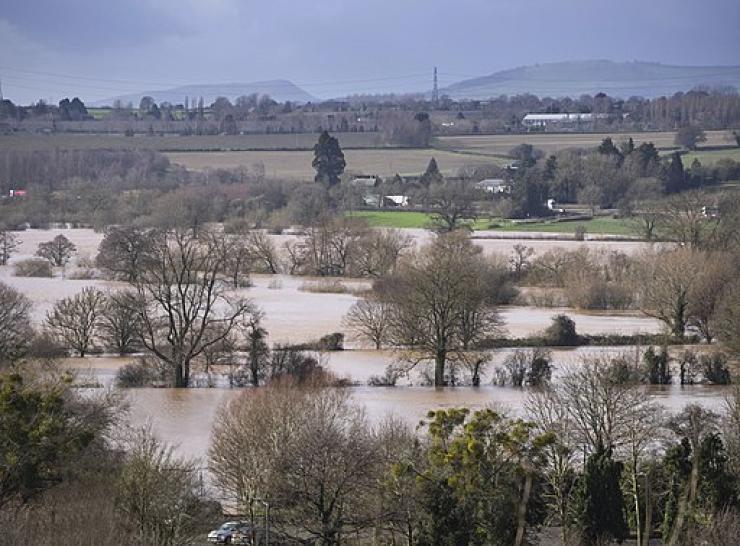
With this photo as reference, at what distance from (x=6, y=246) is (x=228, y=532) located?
26.4 meters

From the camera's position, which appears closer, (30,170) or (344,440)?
(344,440)

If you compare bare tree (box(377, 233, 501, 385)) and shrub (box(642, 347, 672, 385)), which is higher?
bare tree (box(377, 233, 501, 385))

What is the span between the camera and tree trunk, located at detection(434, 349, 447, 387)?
22.1 metres

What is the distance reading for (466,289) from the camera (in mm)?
23297

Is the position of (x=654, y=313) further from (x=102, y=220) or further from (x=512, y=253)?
(x=102, y=220)

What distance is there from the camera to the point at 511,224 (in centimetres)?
4741

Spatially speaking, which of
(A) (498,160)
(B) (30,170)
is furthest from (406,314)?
(A) (498,160)

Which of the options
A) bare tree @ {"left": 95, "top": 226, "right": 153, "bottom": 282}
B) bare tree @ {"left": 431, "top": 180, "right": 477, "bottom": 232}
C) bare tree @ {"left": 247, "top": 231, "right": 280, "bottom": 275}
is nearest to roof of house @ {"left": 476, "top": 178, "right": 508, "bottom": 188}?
bare tree @ {"left": 431, "top": 180, "right": 477, "bottom": 232}

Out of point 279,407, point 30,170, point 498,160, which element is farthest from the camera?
point 498,160

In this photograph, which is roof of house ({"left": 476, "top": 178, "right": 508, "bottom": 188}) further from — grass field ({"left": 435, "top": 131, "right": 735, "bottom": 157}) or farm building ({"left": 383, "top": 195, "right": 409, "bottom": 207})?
grass field ({"left": 435, "top": 131, "right": 735, "bottom": 157})

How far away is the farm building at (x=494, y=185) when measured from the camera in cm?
5534

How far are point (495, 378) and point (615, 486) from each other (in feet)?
28.2

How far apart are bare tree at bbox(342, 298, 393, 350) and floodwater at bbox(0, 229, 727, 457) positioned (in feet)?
0.87

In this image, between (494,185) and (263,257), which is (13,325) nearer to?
(263,257)
